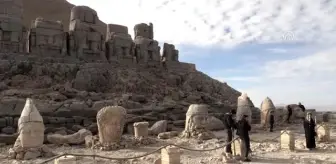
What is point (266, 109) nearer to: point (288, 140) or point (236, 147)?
point (288, 140)

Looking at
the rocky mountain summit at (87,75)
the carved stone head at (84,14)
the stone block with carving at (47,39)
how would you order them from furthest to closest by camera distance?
the carved stone head at (84,14)
the stone block with carving at (47,39)
the rocky mountain summit at (87,75)

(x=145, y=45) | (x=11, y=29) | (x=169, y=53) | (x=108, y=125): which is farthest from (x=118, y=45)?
(x=108, y=125)

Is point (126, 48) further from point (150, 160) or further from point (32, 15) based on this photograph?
point (32, 15)

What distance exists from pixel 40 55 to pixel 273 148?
1630cm

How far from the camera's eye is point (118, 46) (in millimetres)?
25500

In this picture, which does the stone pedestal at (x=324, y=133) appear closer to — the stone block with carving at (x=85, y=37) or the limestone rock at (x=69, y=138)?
the limestone rock at (x=69, y=138)

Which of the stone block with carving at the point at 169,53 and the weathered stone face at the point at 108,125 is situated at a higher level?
the stone block with carving at the point at 169,53

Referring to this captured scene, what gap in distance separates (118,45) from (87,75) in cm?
590

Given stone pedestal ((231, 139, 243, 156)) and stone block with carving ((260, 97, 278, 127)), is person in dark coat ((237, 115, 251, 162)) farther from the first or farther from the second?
stone block with carving ((260, 97, 278, 127))

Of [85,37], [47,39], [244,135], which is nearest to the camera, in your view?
[244,135]

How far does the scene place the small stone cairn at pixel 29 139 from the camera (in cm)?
1001

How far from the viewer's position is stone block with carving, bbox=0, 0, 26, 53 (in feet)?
67.7

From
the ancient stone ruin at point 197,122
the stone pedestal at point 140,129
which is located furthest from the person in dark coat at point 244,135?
the stone pedestal at point 140,129

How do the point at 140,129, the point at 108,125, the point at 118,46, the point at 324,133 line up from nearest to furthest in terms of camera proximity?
1. the point at 108,125
2. the point at 324,133
3. the point at 140,129
4. the point at 118,46
